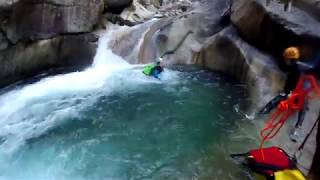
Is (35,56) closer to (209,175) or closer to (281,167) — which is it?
(209,175)

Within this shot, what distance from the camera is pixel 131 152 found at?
6.80 meters

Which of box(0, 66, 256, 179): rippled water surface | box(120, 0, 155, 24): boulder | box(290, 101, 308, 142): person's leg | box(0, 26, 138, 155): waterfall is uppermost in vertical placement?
box(120, 0, 155, 24): boulder

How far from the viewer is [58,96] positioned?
9203 mm

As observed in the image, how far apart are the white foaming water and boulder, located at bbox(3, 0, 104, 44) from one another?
2.57ft

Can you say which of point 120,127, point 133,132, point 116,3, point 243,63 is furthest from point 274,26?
point 116,3

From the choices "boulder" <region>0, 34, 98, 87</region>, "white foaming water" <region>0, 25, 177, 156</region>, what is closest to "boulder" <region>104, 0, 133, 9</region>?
"white foaming water" <region>0, 25, 177, 156</region>

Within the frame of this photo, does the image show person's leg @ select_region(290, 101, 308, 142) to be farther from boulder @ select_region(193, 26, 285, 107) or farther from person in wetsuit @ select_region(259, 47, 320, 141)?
boulder @ select_region(193, 26, 285, 107)

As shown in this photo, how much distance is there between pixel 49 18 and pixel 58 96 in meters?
2.13

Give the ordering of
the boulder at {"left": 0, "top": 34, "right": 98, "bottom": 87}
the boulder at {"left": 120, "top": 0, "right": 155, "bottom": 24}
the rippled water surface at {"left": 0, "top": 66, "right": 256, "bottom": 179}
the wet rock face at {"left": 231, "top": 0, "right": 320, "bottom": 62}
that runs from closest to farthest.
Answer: the rippled water surface at {"left": 0, "top": 66, "right": 256, "bottom": 179}, the wet rock face at {"left": 231, "top": 0, "right": 320, "bottom": 62}, the boulder at {"left": 0, "top": 34, "right": 98, "bottom": 87}, the boulder at {"left": 120, "top": 0, "right": 155, "bottom": 24}

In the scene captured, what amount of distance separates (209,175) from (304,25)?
4223 millimetres

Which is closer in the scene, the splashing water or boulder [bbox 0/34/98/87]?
the splashing water

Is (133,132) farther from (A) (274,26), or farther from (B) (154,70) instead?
(A) (274,26)

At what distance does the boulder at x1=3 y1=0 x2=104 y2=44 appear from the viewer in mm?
9211

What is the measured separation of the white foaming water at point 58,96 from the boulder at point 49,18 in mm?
784
